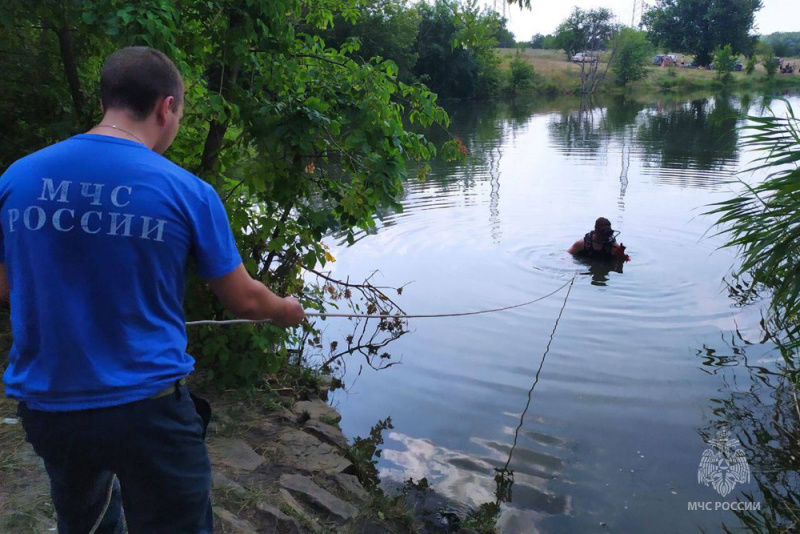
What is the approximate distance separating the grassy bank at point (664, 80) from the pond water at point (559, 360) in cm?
6180

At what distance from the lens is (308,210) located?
5.01 meters

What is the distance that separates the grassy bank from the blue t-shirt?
245 feet

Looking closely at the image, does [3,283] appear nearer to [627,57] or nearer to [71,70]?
[71,70]

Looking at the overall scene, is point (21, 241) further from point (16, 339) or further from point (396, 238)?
point (396, 238)

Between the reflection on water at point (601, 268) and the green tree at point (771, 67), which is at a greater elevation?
the green tree at point (771, 67)

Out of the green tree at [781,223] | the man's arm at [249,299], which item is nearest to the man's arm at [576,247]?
the green tree at [781,223]

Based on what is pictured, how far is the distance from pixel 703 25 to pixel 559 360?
103 meters

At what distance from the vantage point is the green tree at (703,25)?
91.7 m

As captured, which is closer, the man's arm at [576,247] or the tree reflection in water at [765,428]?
the tree reflection in water at [765,428]

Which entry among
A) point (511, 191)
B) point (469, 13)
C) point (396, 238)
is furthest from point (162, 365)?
point (511, 191)

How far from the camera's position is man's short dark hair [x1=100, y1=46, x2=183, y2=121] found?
201 cm

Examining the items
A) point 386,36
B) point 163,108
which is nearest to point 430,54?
point 386,36

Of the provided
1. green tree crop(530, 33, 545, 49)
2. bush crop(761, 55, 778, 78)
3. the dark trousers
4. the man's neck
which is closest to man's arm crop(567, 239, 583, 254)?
the dark trousers

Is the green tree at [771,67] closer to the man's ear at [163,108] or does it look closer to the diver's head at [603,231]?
the diver's head at [603,231]
